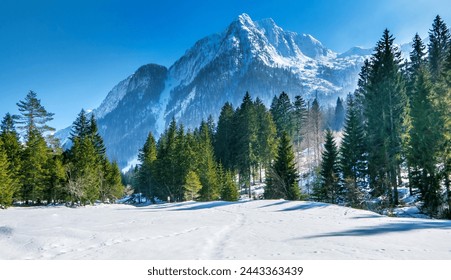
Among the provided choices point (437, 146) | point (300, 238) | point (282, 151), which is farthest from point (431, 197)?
point (300, 238)

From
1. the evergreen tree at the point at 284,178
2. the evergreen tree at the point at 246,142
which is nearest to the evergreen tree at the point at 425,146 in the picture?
the evergreen tree at the point at 284,178

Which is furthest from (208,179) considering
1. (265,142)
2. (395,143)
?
(395,143)

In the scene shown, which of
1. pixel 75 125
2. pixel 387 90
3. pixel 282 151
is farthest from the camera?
pixel 75 125

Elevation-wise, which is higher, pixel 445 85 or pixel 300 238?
pixel 445 85

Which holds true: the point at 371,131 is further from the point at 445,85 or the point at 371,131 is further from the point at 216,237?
the point at 216,237

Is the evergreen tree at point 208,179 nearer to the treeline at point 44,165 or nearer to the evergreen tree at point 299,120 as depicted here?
the treeline at point 44,165

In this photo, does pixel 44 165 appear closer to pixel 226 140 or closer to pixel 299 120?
pixel 226 140

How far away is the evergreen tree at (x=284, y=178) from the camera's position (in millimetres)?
29594

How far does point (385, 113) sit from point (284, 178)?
489 inches

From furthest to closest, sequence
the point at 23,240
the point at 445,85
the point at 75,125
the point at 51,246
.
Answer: the point at 75,125 → the point at 445,85 → the point at 23,240 → the point at 51,246

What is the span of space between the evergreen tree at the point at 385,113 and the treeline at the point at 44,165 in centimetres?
3431

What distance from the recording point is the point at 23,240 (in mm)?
7156
